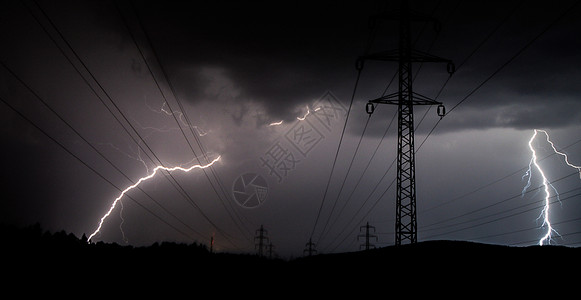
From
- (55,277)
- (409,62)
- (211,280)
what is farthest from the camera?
(409,62)

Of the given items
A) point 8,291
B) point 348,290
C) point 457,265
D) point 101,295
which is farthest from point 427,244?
point 8,291

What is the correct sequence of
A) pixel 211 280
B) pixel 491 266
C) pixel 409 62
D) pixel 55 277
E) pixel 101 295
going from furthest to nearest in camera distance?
pixel 409 62
pixel 211 280
pixel 55 277
pixel 101 295
pixel 491 266

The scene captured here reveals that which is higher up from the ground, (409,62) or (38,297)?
(409,62)

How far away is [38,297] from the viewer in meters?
12.3

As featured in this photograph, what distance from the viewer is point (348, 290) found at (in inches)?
484

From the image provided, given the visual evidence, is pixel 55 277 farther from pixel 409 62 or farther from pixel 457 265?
pixel 409 62

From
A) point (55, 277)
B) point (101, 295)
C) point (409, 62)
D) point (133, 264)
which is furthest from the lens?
point (409, 62)

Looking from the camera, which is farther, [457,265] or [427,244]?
[427,244]

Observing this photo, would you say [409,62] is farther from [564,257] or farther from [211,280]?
[211,280]

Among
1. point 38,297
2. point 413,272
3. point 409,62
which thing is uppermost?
point 409,62

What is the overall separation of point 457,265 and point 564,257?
2.85 m

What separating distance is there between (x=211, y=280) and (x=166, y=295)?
3487mm

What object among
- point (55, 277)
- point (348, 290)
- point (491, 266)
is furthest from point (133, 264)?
point (491, 266)

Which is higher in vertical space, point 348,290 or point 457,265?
point 457,265
